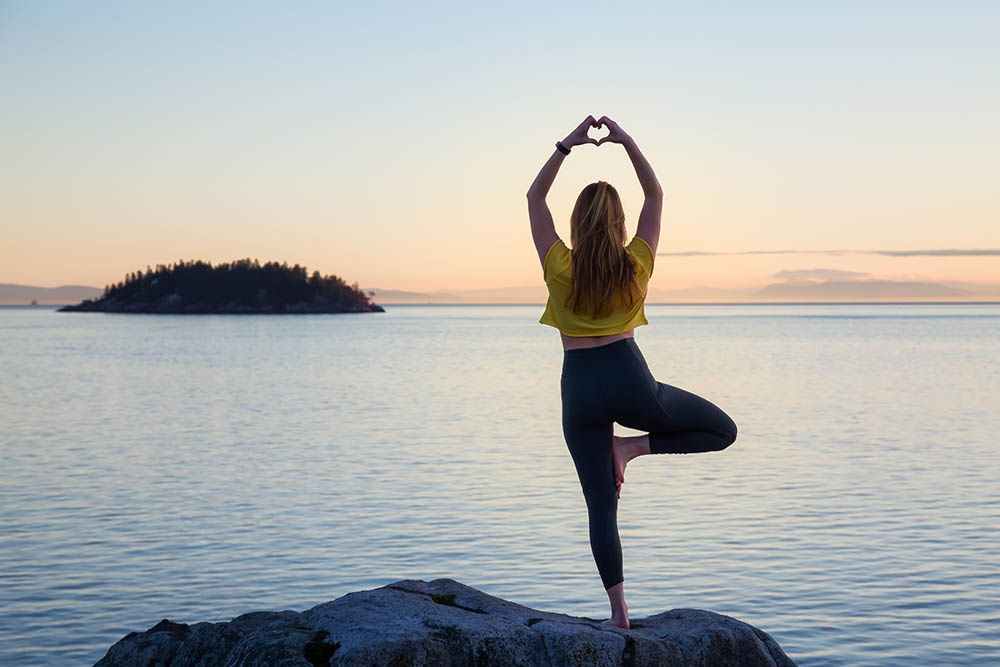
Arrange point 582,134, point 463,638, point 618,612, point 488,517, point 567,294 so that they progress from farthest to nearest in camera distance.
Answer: point 488,517, point 618,612, point 582,134, point 567,294, point 463,638

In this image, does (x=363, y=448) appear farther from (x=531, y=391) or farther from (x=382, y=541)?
(x=531, y=391)

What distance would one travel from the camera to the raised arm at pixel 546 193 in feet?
19.3

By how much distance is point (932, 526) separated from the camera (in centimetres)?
1617

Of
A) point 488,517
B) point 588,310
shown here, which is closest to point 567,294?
point 588,310

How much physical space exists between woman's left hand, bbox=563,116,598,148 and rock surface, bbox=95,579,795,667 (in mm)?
2760

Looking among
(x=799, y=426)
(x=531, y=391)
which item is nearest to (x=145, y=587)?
(x=799, y=426)

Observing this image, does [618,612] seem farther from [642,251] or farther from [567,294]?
[642,251]

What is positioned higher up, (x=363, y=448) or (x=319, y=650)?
(x=319, y=650)

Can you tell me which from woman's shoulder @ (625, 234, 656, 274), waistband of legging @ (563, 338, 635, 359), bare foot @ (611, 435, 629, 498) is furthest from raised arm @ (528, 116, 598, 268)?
bare foot @ (611, 435, 629, 498)

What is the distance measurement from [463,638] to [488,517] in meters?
11.6

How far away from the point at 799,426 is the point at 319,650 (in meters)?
27.3

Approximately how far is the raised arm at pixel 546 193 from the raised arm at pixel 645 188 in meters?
0.11

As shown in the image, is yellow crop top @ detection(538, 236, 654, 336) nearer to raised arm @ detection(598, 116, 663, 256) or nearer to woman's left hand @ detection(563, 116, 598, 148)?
raised arm @ detection(598, 116, 663, 256)

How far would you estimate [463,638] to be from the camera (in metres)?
5.62
